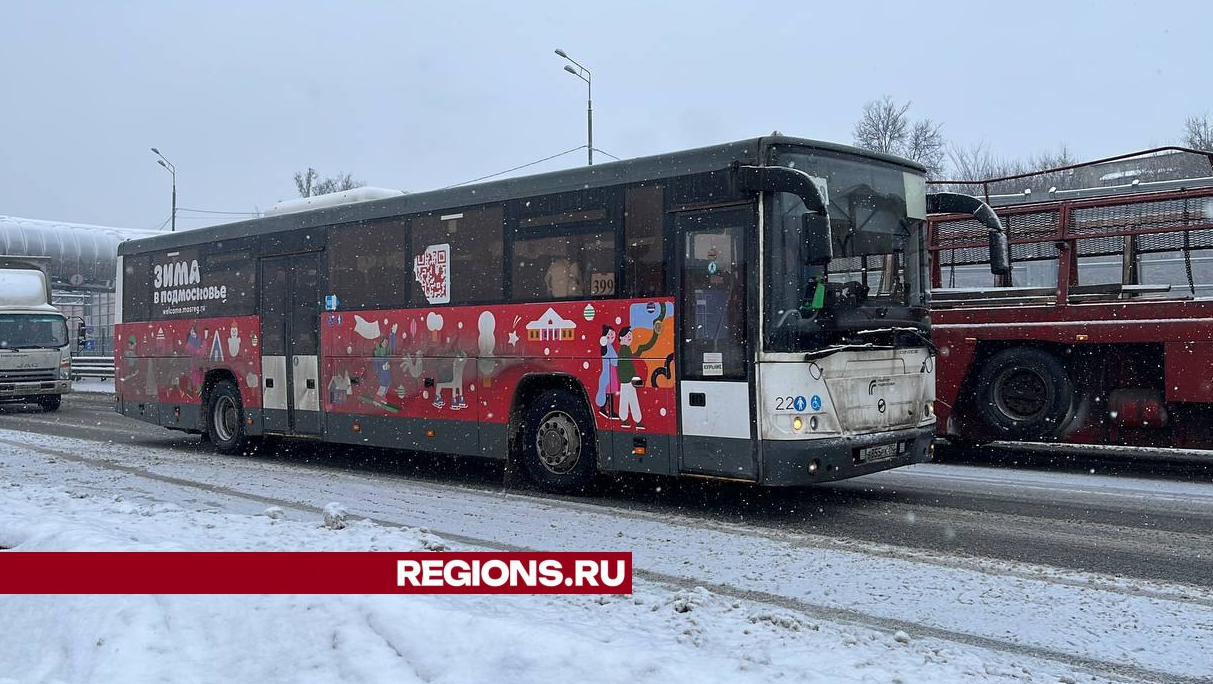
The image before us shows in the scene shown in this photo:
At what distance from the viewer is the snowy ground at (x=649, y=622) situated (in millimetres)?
4496

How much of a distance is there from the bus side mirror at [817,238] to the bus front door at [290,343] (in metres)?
6.76

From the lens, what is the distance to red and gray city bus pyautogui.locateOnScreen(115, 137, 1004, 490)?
8.54 m

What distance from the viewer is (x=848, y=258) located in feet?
29.1

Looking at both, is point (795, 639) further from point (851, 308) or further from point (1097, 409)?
point (1097, 409)

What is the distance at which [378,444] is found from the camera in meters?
12.2

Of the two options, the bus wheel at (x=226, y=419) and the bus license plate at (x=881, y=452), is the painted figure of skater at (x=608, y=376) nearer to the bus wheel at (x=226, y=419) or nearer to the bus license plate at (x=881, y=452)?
the bus license plate at (x=881, y=452)

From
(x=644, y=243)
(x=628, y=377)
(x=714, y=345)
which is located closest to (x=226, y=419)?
(x=628, y=377)

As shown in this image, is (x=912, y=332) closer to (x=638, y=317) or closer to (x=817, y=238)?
(x=817, y=238)

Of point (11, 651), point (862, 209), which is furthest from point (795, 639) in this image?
point (862, 209)

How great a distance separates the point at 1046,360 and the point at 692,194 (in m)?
5.14

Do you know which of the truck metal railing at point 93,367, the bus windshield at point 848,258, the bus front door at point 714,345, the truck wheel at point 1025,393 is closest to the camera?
the bus windshield at point 848,258

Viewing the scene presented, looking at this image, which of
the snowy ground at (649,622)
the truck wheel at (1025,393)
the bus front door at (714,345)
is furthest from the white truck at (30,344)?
the truck wheel at (1025,393)

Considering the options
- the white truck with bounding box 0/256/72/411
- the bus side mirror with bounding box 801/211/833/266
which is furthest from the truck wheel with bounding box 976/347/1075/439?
the white truck with bounding box 0/256/72/411

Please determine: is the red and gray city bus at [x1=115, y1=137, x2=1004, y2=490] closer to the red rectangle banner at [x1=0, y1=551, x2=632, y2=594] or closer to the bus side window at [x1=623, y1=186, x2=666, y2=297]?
the bus side window at [x1=623, y1=186, x2=666, y2=297]
